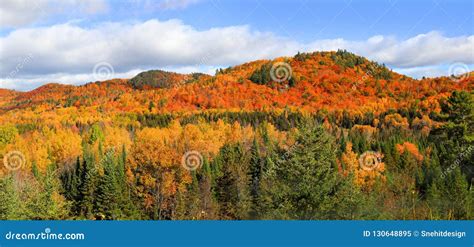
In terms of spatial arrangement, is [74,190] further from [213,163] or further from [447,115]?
[447,115]

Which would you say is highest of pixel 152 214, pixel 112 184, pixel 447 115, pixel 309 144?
pixel 447 115

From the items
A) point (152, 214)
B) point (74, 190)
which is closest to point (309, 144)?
point (152, 214)

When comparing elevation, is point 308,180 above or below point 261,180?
above

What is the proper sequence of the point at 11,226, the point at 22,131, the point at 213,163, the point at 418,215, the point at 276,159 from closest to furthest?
the point at 418,215, the point at 11,226, the point at 276,159, the point at 213,163, the point at 22,131

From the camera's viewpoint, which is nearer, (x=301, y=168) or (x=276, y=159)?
(x=301, y=168)

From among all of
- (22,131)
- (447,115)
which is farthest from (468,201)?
(22,131)

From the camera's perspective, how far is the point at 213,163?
61.9 meters

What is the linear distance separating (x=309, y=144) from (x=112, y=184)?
2492cm

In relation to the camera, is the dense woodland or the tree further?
the tree

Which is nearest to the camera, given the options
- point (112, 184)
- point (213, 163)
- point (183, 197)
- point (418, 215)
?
point (418, 215)

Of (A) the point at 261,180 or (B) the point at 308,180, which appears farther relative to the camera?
(A) the point at 261,180

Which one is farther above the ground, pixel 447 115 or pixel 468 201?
pixel 447 115

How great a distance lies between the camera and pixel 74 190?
49.4 m

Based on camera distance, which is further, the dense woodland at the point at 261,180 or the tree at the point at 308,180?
the tree at the point at 308,180
